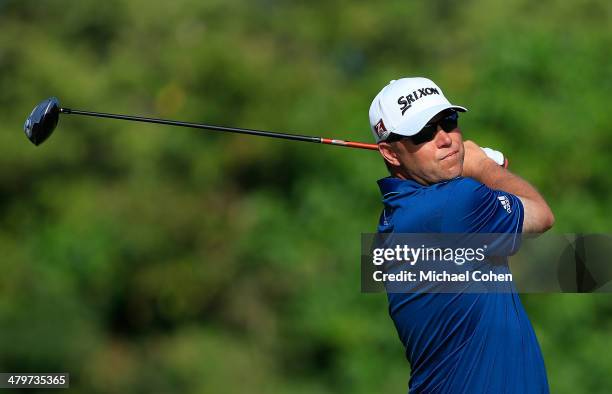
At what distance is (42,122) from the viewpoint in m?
5.87

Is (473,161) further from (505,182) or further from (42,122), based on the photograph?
(42,122)

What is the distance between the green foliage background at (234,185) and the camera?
910 inches

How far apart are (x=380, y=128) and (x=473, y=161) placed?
1.34ft

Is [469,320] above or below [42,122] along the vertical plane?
below

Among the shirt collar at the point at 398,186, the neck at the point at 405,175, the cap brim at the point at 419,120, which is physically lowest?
the shirt collar at the point at 398,186

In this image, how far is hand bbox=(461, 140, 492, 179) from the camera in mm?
4910

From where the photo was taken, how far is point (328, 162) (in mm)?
28109

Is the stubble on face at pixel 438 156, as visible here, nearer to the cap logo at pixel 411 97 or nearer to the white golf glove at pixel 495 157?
the cap logo at pixel 411 97

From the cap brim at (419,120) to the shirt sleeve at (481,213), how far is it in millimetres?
256

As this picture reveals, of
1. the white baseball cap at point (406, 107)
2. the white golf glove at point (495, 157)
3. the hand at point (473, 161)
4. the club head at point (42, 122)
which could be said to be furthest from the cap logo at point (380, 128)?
the club head at point (42, 122)

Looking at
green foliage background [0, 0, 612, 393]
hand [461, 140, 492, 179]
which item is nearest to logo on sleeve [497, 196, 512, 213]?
hand [461, 140, 492, 179]

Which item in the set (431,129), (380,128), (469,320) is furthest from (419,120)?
(469,320)

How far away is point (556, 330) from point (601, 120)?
481 cm

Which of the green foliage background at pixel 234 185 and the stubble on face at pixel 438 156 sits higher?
the green foliage background at pixel 234 185
